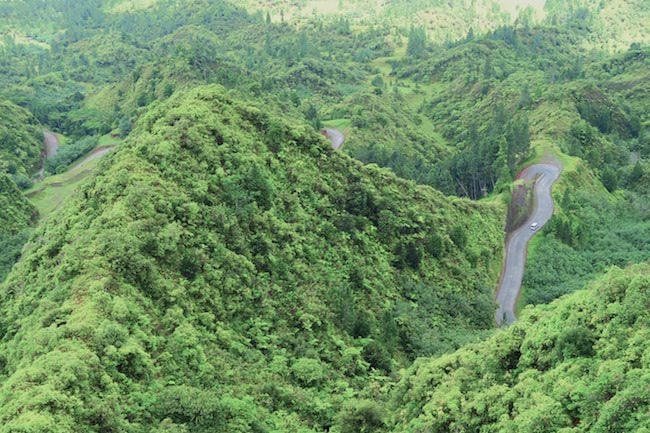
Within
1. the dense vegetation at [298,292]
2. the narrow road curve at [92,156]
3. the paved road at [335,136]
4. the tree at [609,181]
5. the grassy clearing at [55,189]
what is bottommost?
the tree at [609,181]

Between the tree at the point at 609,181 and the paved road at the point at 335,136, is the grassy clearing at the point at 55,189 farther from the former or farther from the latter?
the tree at the point at 609,181

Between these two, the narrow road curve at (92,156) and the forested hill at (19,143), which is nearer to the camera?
the forested hill at (19,143)

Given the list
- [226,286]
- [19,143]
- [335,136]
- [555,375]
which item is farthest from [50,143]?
[555,375]

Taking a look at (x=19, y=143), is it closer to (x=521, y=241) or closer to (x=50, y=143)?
(x=50, y=143)

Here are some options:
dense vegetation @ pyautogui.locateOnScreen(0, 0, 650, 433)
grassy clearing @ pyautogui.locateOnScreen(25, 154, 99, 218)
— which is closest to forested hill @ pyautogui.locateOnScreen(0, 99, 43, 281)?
dense vegetation @ pyautogui.locateOnScreen(0, 0, 650, 433)

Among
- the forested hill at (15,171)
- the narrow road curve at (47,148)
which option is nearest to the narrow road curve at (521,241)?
the forested hill at (15,171)

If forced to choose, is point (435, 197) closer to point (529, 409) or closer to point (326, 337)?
point (326, 337)
